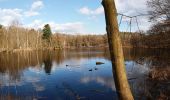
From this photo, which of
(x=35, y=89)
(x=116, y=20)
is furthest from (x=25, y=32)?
(x=116, y=20)

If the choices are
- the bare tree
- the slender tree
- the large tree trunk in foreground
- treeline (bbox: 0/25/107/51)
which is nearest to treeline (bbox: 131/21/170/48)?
the bare tree

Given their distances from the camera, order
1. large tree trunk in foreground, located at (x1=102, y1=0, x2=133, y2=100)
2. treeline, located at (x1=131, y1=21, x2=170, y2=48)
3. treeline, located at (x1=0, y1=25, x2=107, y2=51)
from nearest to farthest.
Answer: large tree trunk in foreground, located at (x1=102, y1=0, x2=133, y2=100) → treeline, located at (x1=131, y1=21, x2=170, y2=48) → treeline, located at (x1=0, y1=25, x2=107, y2=51)

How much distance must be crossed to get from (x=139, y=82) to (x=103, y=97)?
19.2 feet

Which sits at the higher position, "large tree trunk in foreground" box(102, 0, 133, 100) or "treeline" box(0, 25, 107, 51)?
"treeline" box(0, 25, 107, 51)

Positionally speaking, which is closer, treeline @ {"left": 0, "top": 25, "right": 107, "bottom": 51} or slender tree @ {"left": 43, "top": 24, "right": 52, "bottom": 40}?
treeline @ {"left": 0, "top": 25, "right": 107, "bottom": 51}

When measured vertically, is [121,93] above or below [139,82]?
above

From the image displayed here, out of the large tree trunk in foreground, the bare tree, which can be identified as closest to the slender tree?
the bare tree

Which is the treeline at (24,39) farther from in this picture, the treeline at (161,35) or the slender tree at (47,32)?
the treeline at (161,35)

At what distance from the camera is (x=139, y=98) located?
52.2 ft

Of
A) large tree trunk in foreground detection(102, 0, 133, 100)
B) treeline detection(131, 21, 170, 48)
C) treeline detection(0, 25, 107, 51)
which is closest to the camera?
large tree trunk in foreground detection(102, 0, 133, 100)

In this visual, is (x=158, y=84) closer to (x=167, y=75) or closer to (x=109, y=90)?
(x=167, y=75)

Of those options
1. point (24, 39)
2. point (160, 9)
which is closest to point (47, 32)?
point (24, 39)

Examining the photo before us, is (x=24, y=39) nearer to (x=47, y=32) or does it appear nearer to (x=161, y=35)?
(x=47, y=32)

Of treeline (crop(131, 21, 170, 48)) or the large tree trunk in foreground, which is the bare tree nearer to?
treeline (crop(131, 21, 170, 48))
